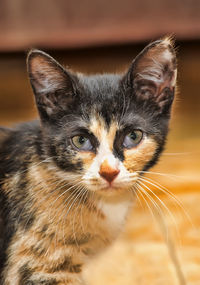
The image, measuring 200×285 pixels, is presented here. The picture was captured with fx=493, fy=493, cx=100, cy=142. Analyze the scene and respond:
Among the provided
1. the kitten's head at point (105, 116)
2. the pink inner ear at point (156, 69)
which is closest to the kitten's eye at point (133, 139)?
the kitten's head at point (105, 116)

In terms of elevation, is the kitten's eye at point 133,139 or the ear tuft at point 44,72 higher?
the ear tuft at point 44,72

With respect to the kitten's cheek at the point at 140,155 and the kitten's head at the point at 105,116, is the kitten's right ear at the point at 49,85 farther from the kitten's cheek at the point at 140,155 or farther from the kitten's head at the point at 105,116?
the kitten's cheek at the point at 140,155

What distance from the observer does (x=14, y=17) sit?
1844mm

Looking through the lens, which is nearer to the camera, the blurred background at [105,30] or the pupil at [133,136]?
the pupil at [133,136]

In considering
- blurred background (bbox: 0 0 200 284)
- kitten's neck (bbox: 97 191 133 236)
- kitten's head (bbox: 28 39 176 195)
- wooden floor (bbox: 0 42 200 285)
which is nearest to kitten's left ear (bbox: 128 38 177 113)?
kitten's head (bbox: 28 39 176 195)

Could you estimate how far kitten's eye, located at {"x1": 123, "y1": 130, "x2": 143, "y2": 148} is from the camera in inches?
44.6

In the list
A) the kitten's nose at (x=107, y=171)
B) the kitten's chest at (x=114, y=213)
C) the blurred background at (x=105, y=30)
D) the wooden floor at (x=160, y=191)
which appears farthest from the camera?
the blurred background at (x=105, y=30)

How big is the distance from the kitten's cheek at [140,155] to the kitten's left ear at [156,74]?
94mm

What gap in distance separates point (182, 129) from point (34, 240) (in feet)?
4.37

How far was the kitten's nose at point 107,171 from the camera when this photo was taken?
107 cm

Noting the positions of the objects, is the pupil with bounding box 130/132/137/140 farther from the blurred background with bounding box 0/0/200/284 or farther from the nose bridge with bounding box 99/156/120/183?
the blurred background with bounding box 0/0/200/284

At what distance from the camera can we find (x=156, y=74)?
118cm

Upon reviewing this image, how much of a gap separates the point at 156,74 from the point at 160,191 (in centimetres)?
78

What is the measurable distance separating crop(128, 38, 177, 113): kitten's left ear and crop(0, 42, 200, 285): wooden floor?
14cm
